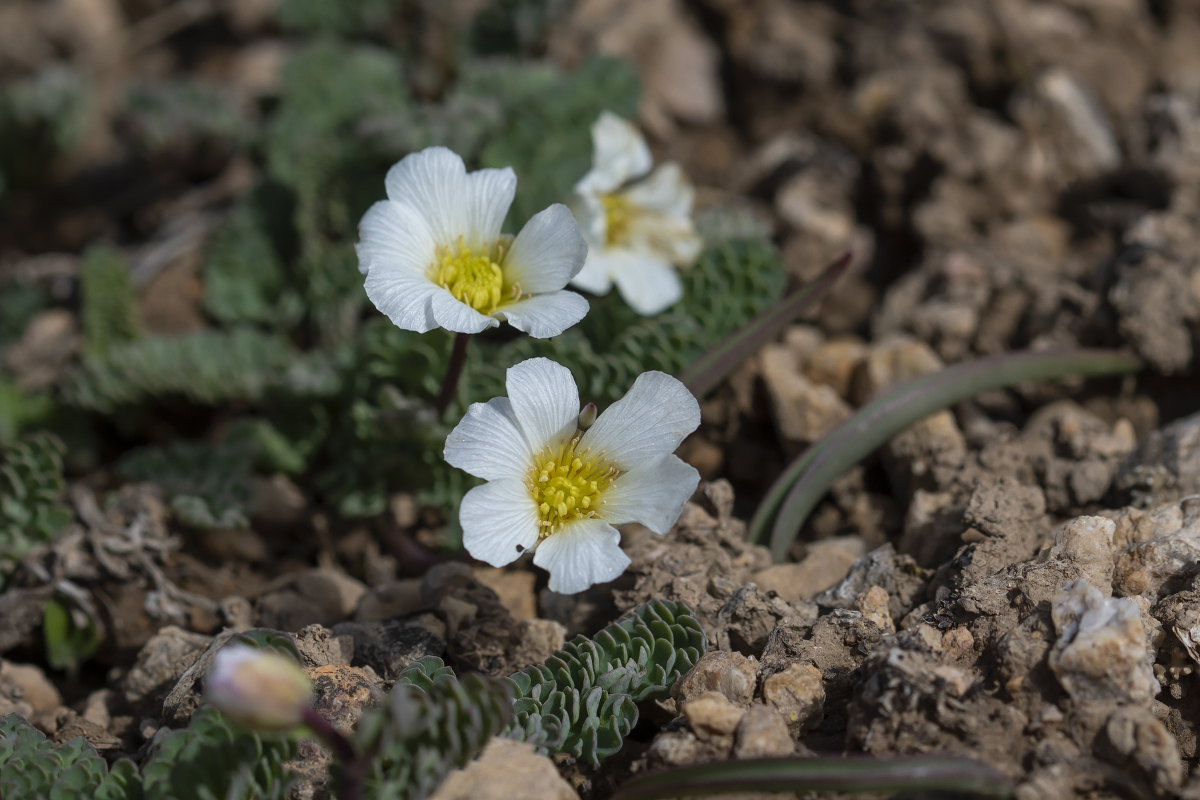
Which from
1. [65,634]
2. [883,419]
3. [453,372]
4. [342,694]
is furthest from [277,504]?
[883,419]

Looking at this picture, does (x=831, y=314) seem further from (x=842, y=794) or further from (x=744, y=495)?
(x=842, y=794)

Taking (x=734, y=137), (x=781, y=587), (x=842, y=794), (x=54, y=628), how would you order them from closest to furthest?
(x=842, y=794) → (x=781, y=587) → (x=54, y=628) → (x=734, y=137)

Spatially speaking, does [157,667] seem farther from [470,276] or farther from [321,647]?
[470,276]

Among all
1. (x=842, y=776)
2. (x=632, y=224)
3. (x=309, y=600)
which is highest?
(x=632, y=224)

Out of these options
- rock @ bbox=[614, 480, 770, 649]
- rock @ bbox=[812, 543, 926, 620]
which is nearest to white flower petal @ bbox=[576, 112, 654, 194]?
rock @ bbox=[614, 480, 770, 649]

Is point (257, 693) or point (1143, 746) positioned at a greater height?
point (257, 693)

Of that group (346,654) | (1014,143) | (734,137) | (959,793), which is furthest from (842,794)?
(734,137)

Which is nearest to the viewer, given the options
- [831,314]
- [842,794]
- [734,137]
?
[842,794]
